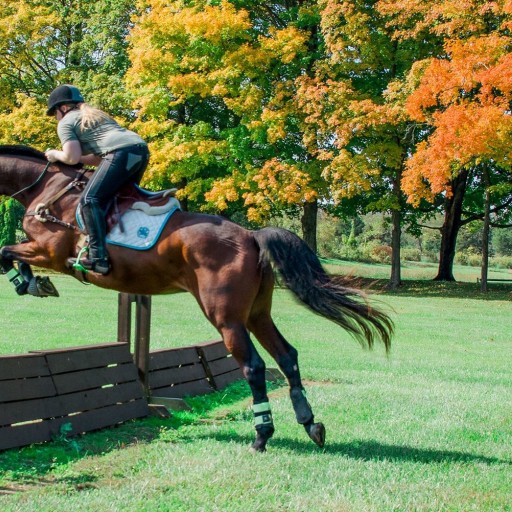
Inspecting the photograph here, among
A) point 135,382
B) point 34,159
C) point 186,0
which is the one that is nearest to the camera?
point 34,159

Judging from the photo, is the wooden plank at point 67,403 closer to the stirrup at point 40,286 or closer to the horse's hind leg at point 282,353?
the stirrup at point 40,286

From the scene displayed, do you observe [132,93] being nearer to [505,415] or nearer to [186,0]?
[186,0]

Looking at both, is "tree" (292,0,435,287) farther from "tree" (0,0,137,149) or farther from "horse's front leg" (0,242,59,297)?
"horse's front leg" (0,242,59,297)

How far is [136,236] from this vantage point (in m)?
6.96

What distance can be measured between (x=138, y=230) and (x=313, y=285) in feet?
5.62

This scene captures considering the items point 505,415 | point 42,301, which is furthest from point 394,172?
point 505,415

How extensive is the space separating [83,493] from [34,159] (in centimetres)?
362

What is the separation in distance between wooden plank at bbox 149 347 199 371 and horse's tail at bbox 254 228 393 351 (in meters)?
2.94

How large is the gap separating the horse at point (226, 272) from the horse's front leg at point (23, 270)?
10mm

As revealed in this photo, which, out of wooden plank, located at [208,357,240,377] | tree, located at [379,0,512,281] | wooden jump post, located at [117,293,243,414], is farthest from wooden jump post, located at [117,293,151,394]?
tree, located at [379,0,512,281]

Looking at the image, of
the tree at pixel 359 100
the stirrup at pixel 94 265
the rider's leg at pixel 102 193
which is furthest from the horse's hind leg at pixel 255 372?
the tree at pixel 359 100

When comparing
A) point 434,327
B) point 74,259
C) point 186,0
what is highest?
point 186,0

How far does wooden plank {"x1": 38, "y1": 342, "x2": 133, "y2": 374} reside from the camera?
24.2ft

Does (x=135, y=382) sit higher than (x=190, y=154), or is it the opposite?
(x=190, y=154)
